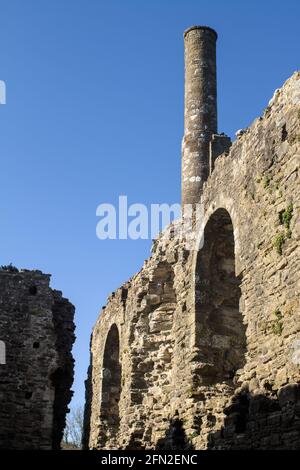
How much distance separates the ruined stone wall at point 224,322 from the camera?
938 centimetres

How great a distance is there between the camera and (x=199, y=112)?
1816 cm

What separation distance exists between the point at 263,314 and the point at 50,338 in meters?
10.8

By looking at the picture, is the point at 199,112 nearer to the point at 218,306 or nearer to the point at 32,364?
the point at 218,306

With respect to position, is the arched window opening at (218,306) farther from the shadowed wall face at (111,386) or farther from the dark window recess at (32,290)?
the dark window recess at (32,290)

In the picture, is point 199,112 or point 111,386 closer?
point 199,112

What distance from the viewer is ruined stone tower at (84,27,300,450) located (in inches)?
371

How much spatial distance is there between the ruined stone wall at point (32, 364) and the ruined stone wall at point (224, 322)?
1304 mm

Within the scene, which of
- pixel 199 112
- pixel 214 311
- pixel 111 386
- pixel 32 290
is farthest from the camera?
pixel 32 290

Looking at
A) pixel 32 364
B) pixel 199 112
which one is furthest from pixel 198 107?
pixel 32 364

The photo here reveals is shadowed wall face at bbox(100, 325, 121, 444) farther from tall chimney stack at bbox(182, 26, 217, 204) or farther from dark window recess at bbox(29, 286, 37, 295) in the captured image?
tall chimney stack at bbox(182, 26, 217, 204)

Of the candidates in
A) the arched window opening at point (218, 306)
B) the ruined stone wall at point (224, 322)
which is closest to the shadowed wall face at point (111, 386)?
the ruined stone wall at point (224, 322)

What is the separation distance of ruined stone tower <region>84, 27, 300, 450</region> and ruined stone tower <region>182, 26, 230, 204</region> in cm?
3

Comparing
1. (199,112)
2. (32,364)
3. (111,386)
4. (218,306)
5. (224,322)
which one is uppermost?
(199,112)

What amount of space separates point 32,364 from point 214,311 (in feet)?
26.0
